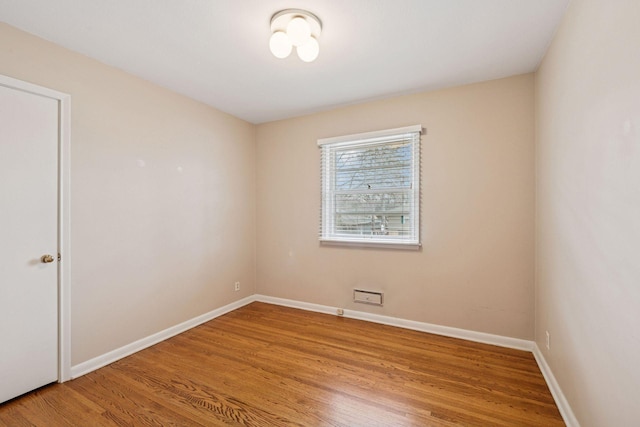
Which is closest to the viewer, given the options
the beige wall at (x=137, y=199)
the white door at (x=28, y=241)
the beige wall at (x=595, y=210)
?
the beige wall at (x=595, y=210)

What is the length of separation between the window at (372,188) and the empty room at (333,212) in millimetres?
27

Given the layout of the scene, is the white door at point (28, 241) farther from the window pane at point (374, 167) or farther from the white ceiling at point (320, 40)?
the window pane at point (374, 167)

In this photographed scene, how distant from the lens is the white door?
1.92m

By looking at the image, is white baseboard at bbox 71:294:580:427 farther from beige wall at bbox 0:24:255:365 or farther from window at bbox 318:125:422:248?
window at bbox 318:125:422:248

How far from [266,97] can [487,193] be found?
99.4 inches

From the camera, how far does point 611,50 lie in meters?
1.28

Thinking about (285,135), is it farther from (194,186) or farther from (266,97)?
(194,186)

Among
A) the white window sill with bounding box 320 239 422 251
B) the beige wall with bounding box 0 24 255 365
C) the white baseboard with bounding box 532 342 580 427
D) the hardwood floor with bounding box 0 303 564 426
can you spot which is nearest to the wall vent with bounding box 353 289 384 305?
the hardwood floor with bounding box 0 303 564 426

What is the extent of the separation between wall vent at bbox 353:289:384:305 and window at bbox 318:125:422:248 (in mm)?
576

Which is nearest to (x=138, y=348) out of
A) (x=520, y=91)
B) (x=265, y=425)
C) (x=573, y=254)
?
(x=265, y=425)

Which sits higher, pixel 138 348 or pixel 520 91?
pixel 520 91

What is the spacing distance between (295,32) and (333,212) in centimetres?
215

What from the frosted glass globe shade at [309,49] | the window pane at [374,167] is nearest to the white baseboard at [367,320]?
the window pane at [374,167]

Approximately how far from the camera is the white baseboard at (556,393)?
170cm
